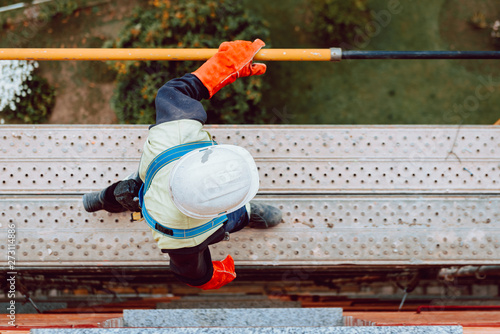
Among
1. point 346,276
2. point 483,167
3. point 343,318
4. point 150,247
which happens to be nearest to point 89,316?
point 150,247

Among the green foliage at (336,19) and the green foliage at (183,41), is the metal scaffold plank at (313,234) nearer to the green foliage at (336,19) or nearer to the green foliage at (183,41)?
the green foliage at (183,41)

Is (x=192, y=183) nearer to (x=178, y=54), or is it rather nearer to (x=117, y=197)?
(x=117, y=197)

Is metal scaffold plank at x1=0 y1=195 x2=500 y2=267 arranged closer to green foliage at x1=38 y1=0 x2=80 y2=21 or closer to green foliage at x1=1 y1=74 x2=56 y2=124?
green foliage at x1=1 y1=74 x2=56 y2=124

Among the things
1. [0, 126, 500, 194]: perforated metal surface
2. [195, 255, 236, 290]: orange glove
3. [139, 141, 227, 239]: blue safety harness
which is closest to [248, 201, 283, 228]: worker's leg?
[0, 126, 500, 194]: perforated metal surface

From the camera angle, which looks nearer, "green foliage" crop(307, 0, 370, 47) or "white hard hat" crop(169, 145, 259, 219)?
"white hard hat" crop(169, 145, 259, 219)

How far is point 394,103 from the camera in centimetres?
468

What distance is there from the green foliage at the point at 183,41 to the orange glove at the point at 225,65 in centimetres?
137

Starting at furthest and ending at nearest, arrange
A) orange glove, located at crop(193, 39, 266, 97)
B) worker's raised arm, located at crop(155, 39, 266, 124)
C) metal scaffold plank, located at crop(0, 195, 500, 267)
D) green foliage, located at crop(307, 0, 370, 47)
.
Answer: green foliage, located at crop(307, 0, 370, 47), metal scaffold plank, located at crop(0, 195, 500, 267), orange glove, located at crop(193, 39, 266, 97), worker's raised arm, located at crop(155, 39, 266, 124)

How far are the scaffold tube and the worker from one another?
117 mm

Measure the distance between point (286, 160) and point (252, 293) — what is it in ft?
6.88

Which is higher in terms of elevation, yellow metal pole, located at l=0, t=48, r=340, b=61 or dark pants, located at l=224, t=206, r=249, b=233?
yellow metal pole, located at l=0, t=48, r=340, b=61

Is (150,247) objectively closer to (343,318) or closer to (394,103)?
(343,318)

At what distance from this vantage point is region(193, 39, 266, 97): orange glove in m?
2.35

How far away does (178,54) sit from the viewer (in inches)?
95.9
